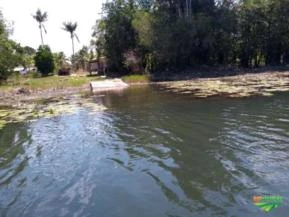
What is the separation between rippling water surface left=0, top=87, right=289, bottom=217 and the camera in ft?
21.0

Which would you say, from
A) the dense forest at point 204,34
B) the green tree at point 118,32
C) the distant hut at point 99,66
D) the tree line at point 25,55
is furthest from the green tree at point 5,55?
the distant hut at point 99,66

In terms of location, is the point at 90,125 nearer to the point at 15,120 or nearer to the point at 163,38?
the point at 15,120

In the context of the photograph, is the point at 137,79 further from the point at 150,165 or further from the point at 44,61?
the point at 150,165

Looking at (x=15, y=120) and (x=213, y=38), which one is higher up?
(x=213, y=38)

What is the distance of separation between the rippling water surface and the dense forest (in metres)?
25.0

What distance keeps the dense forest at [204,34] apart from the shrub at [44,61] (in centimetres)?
1286

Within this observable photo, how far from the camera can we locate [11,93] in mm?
31094

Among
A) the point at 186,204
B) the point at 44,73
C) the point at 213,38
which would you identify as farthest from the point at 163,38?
the point at 186,204

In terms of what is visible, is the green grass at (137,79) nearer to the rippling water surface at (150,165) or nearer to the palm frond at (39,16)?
the rippling water surface at (150,165)

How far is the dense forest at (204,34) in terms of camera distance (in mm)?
39375

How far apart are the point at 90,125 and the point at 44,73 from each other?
42303 mm

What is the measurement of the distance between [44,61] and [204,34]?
24.4 m

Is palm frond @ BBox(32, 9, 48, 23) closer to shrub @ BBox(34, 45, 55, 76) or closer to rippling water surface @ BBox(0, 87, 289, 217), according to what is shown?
shrub @ BBox(34, 45, 55, 76)

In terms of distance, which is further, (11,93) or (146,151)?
(11,93)
